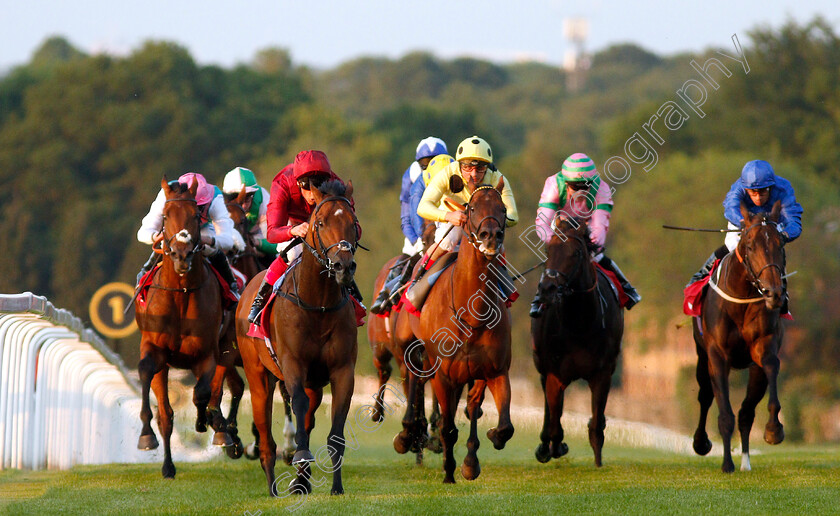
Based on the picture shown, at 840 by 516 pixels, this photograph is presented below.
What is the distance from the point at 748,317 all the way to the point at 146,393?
4.93m

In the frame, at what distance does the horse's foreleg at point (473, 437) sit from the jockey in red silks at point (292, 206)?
1.07 meters

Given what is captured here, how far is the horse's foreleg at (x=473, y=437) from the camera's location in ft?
29.6

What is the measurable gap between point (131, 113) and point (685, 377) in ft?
89.2

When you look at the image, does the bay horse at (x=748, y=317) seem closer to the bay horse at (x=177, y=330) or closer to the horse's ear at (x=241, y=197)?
the bay horse at (x=177, y=330)

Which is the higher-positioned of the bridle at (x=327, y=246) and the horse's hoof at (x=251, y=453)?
the bridle at (x=327, y=246)

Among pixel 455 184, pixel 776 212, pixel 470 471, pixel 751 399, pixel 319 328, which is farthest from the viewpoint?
pixel 751 399

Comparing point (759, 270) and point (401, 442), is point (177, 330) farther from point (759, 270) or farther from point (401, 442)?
point (759, 270)

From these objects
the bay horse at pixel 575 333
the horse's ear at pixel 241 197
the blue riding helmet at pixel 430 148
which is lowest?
the bay horse at pixel 575 333

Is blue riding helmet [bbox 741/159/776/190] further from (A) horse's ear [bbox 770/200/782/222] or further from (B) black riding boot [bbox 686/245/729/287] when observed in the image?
(B) black riding boot [bbox 686/245/729/287]

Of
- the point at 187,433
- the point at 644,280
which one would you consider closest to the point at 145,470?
the point at 187,433

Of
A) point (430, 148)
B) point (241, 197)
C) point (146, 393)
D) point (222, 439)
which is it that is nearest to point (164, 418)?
point (146, 393)

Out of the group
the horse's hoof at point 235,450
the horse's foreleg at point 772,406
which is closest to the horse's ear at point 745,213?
the horse's foreleg at point 772,406

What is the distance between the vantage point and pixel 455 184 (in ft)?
30.0

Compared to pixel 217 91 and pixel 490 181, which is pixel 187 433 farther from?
pixel 217 91
